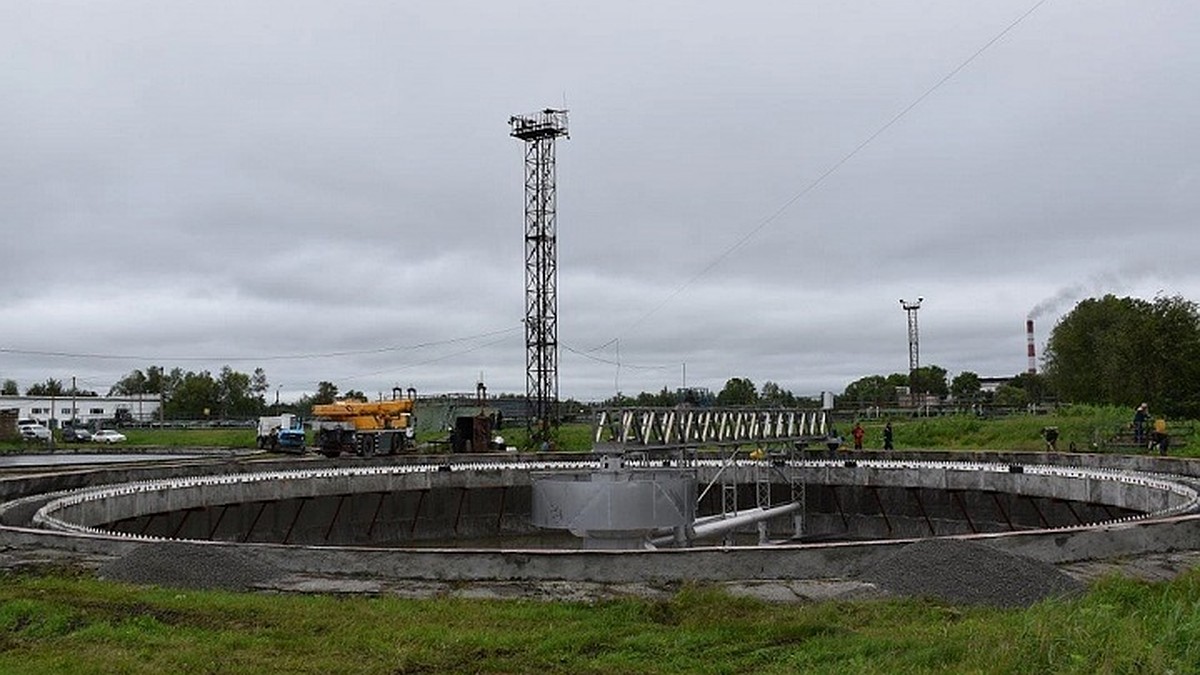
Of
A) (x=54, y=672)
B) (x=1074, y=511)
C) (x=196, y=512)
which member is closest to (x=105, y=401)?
(x=196, y=512)

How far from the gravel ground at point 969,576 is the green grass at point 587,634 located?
60 cm

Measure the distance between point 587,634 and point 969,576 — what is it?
17.1 feet

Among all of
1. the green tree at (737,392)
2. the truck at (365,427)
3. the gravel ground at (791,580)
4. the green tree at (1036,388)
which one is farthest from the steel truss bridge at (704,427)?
the green tree at (1036,388)

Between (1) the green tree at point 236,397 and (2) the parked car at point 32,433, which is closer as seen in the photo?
(2) the parked car at point 32,433

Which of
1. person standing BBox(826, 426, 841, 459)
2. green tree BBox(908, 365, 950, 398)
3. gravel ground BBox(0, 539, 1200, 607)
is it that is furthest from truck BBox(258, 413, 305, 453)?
green tree BBox(908, 365, 950, 398)

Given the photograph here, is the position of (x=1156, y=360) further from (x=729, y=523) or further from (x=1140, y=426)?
(x=729, y=523)

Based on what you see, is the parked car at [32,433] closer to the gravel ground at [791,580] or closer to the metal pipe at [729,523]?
the metal pipe at [729,523]

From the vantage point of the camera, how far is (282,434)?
58531 mm

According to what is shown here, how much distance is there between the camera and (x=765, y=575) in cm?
1507

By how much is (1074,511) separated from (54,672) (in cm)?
2907

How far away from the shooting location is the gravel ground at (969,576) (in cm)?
1288

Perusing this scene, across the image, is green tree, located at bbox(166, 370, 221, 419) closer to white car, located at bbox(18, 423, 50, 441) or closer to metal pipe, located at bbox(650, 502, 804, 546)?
white car, located at bbox(18, 423, 50, 441)

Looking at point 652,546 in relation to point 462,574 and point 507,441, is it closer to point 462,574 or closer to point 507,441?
point 462,574

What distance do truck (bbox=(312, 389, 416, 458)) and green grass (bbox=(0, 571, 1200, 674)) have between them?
114 feet
